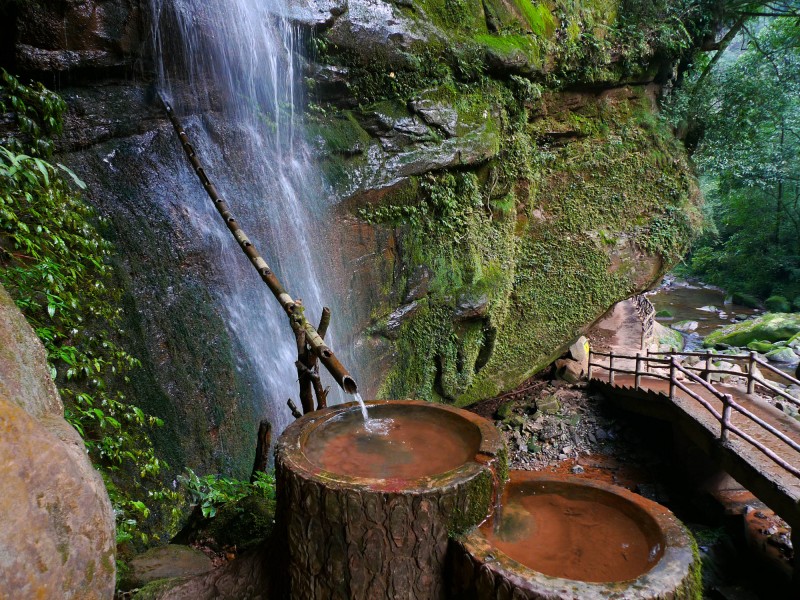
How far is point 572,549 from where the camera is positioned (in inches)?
106

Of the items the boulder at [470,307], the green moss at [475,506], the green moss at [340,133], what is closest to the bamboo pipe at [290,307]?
the green moss at [475,506]

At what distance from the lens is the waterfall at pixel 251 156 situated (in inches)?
214

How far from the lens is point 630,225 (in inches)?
406

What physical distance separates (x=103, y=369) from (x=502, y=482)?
3302 millimetres

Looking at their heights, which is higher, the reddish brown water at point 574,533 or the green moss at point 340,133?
the green moss at point 340,133

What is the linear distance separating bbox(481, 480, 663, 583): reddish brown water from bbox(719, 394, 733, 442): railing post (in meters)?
4.32

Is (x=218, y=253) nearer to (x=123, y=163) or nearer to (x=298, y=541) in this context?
(x=123, y=163)

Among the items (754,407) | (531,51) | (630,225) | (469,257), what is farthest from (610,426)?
(531,51)

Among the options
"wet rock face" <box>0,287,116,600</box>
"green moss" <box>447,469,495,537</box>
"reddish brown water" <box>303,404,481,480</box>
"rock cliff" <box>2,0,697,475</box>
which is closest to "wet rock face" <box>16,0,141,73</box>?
"rock cliff" <box>2,0,697,475</box>

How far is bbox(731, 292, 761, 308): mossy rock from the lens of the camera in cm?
2130

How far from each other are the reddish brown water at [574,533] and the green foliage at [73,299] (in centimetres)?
251

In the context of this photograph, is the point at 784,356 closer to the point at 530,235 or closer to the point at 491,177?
the point at 530,235

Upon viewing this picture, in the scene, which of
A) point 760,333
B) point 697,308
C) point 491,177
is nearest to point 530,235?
point 491,177

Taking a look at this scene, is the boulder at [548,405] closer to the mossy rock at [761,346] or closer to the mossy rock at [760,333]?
the mossy rock at [760,333]
